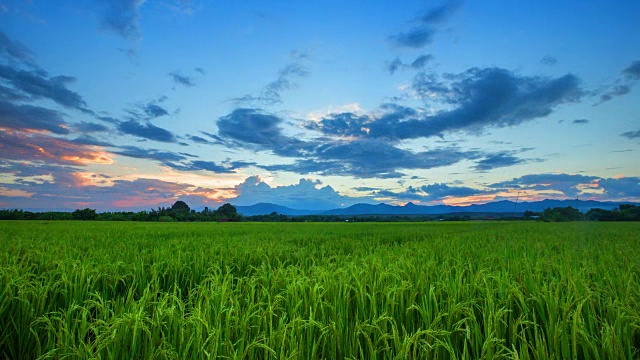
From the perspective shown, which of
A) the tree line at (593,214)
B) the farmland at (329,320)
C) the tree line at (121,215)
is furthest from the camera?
the tree line at (593,214)

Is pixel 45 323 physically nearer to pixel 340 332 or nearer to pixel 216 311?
pixel 216 311

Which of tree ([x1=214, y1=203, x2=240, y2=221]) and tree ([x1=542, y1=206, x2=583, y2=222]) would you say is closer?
tree ([x1=214, y1=203, x2=240, y2=221])

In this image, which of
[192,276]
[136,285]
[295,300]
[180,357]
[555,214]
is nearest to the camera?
[180,357]

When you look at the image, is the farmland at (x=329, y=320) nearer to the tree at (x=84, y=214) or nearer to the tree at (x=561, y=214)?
the tree at (x=84, y=214)

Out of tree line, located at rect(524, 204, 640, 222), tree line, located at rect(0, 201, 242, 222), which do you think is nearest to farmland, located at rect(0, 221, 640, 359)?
tree line, located at rect(0, 201, 242, 222)

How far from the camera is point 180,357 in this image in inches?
89.4

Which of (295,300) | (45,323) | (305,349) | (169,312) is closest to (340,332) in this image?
(305,349)

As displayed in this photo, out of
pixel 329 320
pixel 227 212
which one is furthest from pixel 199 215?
pixel 329 320

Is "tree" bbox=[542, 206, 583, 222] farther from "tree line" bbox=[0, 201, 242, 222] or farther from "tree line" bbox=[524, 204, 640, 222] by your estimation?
"tree line" bbox=[0, 201, 242, 222]

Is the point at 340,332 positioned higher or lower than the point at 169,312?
lower

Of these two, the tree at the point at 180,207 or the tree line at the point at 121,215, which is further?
the tree at the point at 180,207

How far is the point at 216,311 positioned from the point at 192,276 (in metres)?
2.49

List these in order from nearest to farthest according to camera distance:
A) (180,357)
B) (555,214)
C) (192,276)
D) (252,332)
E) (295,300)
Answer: (180,357), (252,332), (295,300), (192,276), (555,214)

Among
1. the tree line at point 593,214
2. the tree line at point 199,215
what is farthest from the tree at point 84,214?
the tree line at point 593,214
